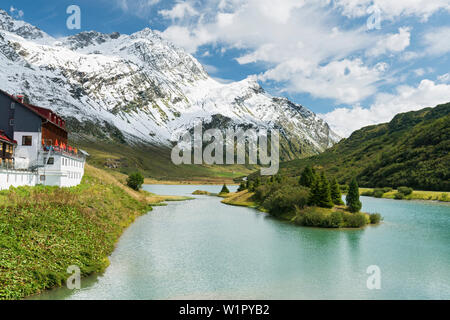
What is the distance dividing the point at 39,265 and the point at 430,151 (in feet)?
601

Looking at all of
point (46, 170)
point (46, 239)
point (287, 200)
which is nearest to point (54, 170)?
point (46, 170)

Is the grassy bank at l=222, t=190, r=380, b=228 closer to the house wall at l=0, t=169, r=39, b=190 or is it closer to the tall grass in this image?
the tall grass

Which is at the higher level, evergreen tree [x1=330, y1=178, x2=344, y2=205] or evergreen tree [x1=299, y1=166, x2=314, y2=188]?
evergreen tree [x1=299, y1=166, x2=314, y2=188]

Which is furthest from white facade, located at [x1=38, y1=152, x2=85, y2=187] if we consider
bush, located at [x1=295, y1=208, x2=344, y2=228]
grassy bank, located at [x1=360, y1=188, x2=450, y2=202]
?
grassy bank, located at [x1=360, y1=188, x2=450, y2=202]

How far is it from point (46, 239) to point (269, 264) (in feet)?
69.4

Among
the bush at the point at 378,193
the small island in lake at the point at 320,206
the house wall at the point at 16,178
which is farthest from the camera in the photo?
the bush at the point at 378,193

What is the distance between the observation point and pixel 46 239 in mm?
27531

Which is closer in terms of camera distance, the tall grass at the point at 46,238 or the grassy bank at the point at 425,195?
the tall grass at the point at 46,238

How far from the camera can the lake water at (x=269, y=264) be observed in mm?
26156

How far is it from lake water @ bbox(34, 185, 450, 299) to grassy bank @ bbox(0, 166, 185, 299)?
4.56 feet

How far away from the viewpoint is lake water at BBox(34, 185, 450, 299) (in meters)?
26.2

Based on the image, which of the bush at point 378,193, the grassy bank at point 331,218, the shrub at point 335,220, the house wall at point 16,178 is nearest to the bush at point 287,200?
the grassy bank at point 331,218

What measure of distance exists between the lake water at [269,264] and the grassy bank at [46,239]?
1.39m

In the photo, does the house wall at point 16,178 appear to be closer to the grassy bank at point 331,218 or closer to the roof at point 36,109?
the roof at point 36,109
